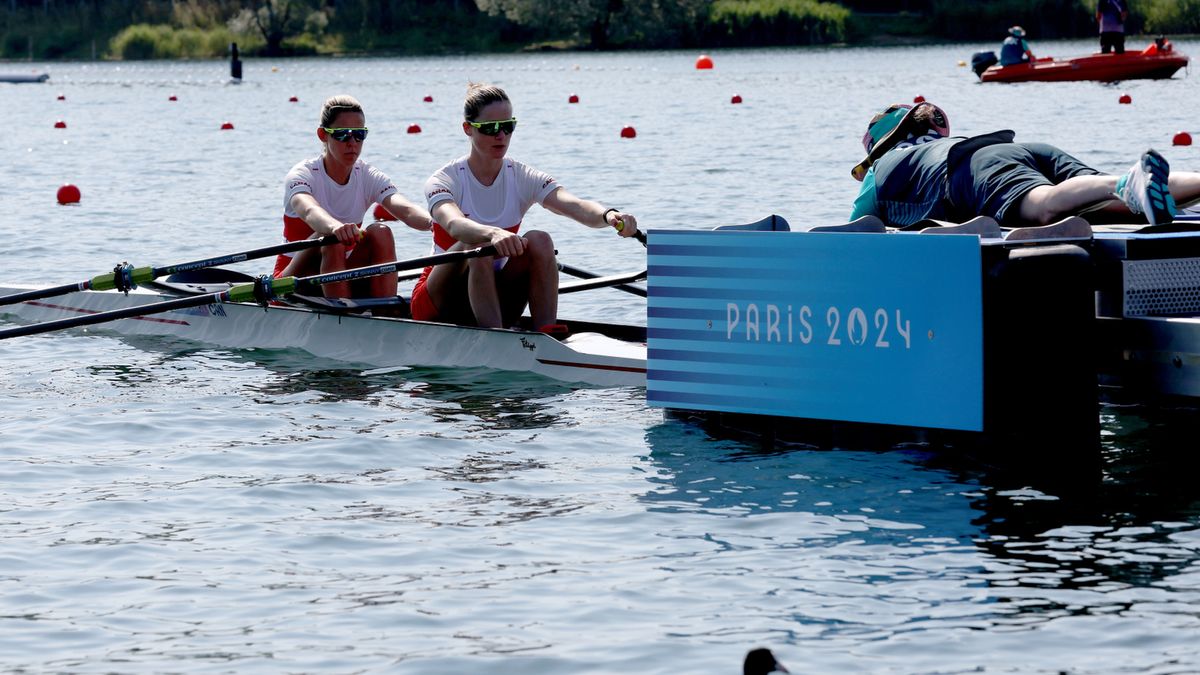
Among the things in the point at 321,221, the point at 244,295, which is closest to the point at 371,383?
the point at 244,295

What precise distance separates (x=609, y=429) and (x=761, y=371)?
4.10 ft

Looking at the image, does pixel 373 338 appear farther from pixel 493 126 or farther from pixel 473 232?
pixel 493 126

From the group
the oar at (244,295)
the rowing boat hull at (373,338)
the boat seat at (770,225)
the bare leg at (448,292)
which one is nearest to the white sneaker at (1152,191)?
the boat seat at (770,225)

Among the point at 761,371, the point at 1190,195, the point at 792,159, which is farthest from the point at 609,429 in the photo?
the point at 792,159

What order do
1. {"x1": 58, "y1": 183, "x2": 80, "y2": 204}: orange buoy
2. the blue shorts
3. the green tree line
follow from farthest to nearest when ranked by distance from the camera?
Answer: the green tree line
{"x1": 58, "y1": 183, "x2": 80, "y2": 204}: orange buoy
the blue shorts

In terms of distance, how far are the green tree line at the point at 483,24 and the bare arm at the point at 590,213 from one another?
52.8 metres

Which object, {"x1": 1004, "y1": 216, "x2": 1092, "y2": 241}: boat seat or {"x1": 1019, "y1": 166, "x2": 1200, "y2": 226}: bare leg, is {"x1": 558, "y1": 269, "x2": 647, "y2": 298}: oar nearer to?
{"x1": 1019, "y1": 166, "x2": 1200, "y2": 226}: bare leg

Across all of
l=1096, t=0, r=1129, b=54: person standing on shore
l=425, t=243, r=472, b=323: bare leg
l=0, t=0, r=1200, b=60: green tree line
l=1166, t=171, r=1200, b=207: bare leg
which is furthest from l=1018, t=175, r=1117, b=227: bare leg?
l=0, t=0, r=1200, b=60: green tree line

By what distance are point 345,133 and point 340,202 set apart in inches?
20.0

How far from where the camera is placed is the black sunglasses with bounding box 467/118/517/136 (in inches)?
339

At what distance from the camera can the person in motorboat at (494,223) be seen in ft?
28.2

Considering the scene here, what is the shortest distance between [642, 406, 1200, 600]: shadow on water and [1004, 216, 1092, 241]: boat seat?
0.82 metres

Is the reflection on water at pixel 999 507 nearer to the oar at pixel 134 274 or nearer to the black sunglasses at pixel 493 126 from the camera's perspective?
the black sunglasses at pixel 493 126

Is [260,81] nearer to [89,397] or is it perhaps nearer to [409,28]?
[409,28]
